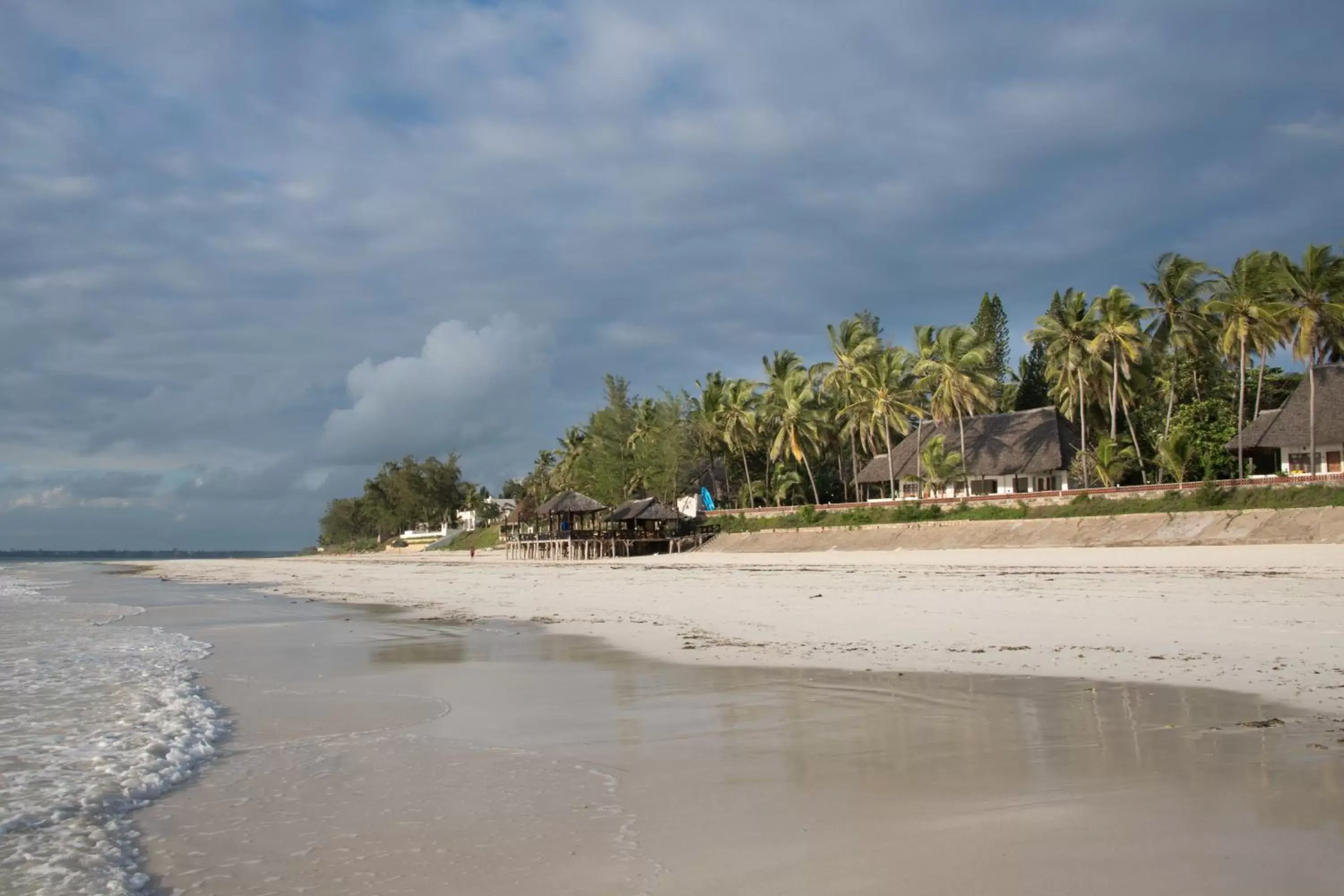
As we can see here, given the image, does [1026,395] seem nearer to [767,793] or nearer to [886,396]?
[886,396]

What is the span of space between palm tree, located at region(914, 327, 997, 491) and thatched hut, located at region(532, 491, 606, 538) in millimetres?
18170

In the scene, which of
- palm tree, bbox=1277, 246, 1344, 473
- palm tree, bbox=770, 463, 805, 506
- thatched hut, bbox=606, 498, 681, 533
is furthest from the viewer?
palm tree, bbox=770, 463, 805, 506

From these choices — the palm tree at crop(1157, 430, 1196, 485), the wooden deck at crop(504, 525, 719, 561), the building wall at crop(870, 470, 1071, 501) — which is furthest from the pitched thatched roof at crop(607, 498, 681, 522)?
the palm tree at crop(1157, 430, 1196, 485)

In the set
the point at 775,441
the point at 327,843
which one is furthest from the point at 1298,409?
the point at 327,843

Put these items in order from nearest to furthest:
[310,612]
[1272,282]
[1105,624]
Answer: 1. [1105,624]
2. [310,612]
3. [1272,282]

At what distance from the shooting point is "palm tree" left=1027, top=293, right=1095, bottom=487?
143 ft

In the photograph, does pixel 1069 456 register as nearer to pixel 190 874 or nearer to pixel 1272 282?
pixel 1272 282

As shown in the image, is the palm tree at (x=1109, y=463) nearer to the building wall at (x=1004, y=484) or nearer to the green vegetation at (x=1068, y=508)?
the green vegetation at (x=1068, y=508)

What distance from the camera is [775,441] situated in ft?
177

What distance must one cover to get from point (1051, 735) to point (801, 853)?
9.38 feet

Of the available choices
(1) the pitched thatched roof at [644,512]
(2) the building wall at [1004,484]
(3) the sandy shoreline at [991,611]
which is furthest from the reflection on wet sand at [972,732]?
(1) the pitched thatched roof at [644,512]

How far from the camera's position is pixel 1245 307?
3747 cm

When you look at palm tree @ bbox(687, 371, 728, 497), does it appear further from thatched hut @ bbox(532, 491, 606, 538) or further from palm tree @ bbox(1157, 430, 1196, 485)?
palm tree @ bbox(1157, 430, 1196, 485)

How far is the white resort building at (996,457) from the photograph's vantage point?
47.3 meters
